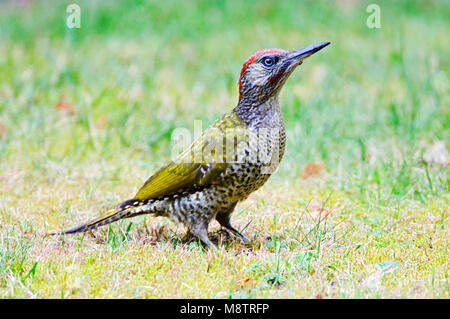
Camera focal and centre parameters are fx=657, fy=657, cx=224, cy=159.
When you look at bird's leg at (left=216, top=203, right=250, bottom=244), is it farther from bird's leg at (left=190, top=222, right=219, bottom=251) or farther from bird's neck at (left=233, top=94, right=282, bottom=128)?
bird's neck at (left=233, top=94, right=282, bottom=128)

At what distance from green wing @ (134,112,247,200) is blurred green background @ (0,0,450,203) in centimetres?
120

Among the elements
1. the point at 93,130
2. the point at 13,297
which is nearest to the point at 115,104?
the point at 93,130

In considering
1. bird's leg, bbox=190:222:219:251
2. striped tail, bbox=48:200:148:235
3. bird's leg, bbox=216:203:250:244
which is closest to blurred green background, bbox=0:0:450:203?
bird's leg, bbox=216:203:250:244

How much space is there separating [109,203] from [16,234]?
0.85 meters

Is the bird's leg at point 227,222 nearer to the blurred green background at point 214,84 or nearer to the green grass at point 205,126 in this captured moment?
the green grass at point 205,126

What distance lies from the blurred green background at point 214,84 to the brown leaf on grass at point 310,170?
1.5 inches

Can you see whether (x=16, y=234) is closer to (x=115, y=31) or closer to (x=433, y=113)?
(x=433, y=113)

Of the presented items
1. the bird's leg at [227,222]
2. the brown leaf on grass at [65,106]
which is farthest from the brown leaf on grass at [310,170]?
the brown leaf on grass at [65,106]

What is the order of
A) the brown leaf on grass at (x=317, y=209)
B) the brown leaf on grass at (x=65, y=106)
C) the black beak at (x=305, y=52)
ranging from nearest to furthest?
the black beak at (x=305, y=52) → the brown leaf on grass at (x=317, y=209) → the brown leaf on grass at (x=65, y=106)

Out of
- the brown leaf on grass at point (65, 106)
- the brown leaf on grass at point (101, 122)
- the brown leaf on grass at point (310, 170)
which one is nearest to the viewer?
the brown leaf on grass at point (310, 170)

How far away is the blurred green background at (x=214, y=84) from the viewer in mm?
5273

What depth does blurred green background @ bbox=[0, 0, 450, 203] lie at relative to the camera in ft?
17.3

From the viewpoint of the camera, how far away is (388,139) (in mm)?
5652

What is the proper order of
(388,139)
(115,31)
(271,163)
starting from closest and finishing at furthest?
(271,163)
(388,139)
(115,31)
